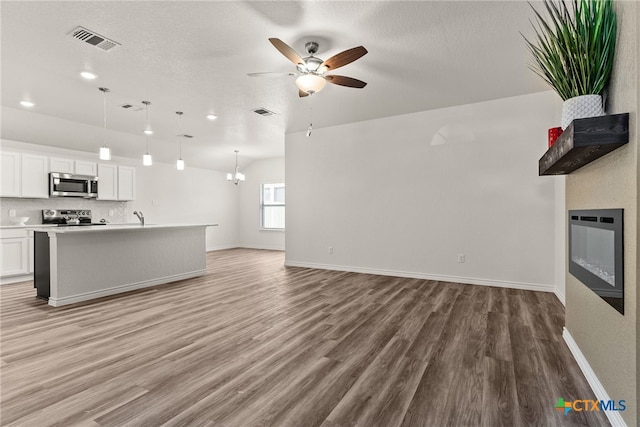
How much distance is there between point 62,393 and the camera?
1936mm

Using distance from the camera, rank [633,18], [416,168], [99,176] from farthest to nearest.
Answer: [99,176], [416,168], [633,18]

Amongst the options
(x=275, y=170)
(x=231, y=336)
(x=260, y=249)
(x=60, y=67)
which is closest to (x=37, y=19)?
(x=60, y=67)

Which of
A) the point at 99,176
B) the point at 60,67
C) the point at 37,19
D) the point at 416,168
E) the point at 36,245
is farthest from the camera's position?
the point at 99,176

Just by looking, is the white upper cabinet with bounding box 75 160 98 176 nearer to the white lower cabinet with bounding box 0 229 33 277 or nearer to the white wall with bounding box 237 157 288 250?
the white lower cabinet with bounding box 0 229 33 277

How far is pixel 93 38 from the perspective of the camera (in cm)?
296

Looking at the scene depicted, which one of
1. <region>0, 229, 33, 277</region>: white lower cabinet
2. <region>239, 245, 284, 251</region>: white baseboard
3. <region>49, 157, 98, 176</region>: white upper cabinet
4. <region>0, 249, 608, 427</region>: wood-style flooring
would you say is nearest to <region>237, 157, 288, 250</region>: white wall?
<region>239, 245, 284, 251</region>: white baseboard

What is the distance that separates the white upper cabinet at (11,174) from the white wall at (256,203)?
5.29 meters

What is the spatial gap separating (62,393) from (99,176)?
5.87 meters

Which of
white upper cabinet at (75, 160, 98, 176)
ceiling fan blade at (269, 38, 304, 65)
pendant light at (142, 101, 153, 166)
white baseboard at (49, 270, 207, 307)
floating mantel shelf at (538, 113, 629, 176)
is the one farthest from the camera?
white upper cabinet at (75, 160, 98, 176)

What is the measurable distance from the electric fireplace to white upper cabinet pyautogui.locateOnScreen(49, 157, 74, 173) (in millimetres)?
7783

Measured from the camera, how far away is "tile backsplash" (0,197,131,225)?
18.2ft

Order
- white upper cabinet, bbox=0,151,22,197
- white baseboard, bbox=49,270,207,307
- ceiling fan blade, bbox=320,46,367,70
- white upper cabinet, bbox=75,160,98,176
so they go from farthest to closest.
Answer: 1. white upper cabinet, bbox=75,160,98,176
2. white upper cabinet, bbox=0,151,22,197
3. white baseboard, bbox=49,270,207,307
4. ceiling fan blade, bbox=320,46,367,70

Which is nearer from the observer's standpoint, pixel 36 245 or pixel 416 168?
pixel 36 245

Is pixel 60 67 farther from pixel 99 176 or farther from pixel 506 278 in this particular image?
pixel 506 278
